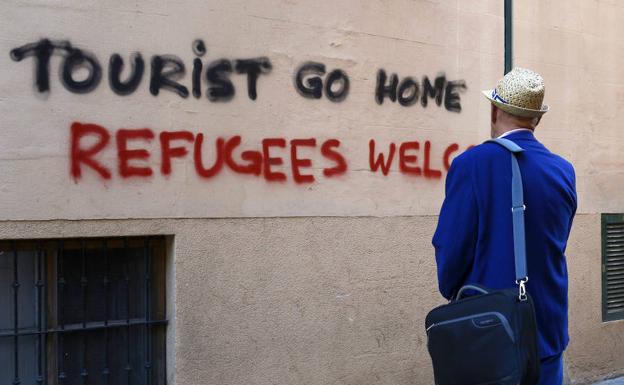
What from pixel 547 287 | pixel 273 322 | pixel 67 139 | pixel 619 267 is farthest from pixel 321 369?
pixel 619 267

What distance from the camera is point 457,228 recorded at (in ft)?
9.77

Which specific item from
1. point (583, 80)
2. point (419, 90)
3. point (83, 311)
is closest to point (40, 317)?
point (83, 311)

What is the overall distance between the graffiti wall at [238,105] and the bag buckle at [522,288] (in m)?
2.63

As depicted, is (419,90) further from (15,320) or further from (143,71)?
(15,320)

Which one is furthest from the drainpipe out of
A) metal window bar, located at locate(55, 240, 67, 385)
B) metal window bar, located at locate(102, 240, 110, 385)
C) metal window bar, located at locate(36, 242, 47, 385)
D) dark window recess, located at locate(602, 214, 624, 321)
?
metal window bar, located at locate(36, 242, 47, 385)

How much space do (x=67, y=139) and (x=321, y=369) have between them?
89.7 inches

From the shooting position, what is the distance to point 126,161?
15.8ft

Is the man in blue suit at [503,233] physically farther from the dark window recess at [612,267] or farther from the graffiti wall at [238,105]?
the dark window recess at [612,267]

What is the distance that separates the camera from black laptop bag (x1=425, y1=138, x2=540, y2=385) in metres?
2.76

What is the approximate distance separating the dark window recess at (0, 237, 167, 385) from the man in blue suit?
2.51m

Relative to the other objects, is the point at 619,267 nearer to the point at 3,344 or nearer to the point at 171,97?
the point at 171,97

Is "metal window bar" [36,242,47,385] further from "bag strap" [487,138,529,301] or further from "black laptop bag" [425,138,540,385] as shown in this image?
"bag strap" [487,138,529,301]

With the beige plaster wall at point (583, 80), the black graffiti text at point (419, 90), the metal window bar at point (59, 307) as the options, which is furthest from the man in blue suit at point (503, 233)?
the beige plaster wall at point (583, 80)

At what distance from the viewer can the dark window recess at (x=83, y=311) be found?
470 centimetres
